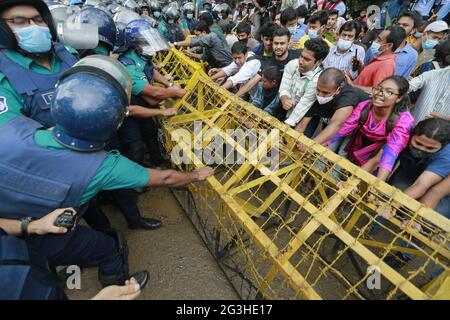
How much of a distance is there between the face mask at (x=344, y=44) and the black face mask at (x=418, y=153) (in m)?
2.33

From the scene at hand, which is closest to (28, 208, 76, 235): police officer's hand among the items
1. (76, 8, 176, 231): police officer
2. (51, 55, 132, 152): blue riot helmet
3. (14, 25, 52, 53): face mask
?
(51, 55, 132, 152): blue riot helmet

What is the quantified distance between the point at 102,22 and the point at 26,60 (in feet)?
3.17

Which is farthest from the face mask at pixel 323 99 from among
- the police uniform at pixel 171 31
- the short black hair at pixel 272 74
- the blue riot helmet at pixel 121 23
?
the police uniform at pixel 171 31

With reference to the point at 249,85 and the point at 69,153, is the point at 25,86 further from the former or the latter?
the point at 249,85

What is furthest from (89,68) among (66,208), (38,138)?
A: (66,208)

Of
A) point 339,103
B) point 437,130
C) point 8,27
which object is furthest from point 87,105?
point 437,130

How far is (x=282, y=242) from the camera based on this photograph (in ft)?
9.62

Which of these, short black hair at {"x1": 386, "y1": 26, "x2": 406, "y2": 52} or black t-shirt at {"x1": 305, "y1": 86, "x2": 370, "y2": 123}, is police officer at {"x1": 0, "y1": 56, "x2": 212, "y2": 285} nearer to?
black t-shirt at {"x1": 305, "y1": 86, "x2": 370, "y2": 123}

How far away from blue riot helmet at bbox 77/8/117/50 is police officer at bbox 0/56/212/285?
1285 mm

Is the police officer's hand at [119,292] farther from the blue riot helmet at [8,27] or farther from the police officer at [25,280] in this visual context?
the blue riot helmet at [8,27]

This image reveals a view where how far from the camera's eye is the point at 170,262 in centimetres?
269

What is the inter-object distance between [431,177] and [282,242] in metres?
1.47

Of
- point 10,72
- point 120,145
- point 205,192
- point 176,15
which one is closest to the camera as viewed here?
point 10,72
